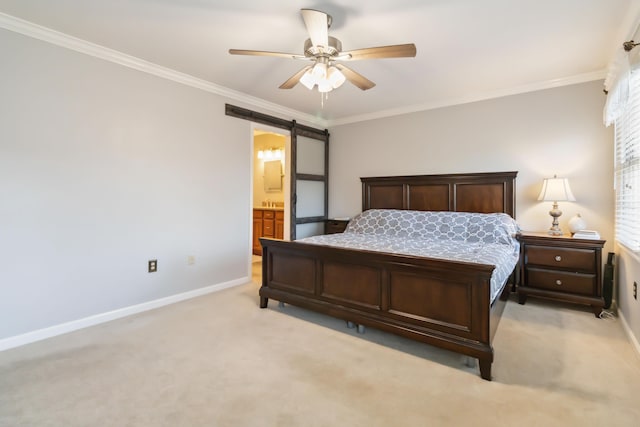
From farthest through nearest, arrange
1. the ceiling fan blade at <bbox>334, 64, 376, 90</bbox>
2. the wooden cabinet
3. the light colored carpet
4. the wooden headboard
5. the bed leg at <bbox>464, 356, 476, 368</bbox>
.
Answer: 1. the wooden cabinet
2. the wooden headboard
3. the ceiling fan blade at <bbox>334, 64, 376, 90</bbox>
4. the bed leg at <bbox>464, 356, 476, 368</bbox>
5. the light colored carpet

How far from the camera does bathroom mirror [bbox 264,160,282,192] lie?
6184 millimetres

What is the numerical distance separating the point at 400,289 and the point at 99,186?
9.09 ft

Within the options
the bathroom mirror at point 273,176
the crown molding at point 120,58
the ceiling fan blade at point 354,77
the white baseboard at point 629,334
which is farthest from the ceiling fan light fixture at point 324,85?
the bathroom mirror at point 273,176

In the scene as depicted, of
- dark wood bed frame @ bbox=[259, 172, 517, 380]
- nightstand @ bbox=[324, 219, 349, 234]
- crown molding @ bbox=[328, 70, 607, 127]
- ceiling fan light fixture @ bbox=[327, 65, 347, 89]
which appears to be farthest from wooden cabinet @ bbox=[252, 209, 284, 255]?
ceiling fan light fixture @ bbox=[327, 65, 347, 89]

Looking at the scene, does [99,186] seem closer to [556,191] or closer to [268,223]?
[268,223]

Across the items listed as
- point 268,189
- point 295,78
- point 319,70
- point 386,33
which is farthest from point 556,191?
point 268,189

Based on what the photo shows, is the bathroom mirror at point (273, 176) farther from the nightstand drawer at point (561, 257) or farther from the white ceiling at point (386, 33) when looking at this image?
the nightstand drawer at point (561, 257)

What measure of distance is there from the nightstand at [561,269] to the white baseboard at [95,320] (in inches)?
136

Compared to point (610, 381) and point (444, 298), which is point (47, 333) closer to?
point (444, 298)

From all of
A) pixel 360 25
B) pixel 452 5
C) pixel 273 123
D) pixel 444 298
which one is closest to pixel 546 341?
pixel 444 298

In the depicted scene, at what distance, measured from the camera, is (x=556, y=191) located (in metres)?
3.25

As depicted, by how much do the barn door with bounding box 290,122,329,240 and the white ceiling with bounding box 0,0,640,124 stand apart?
1.37m

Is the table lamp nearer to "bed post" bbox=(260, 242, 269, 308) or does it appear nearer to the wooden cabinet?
"bed post" bbox=(260, 242, 269, 308)

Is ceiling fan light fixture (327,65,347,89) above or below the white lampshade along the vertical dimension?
above
